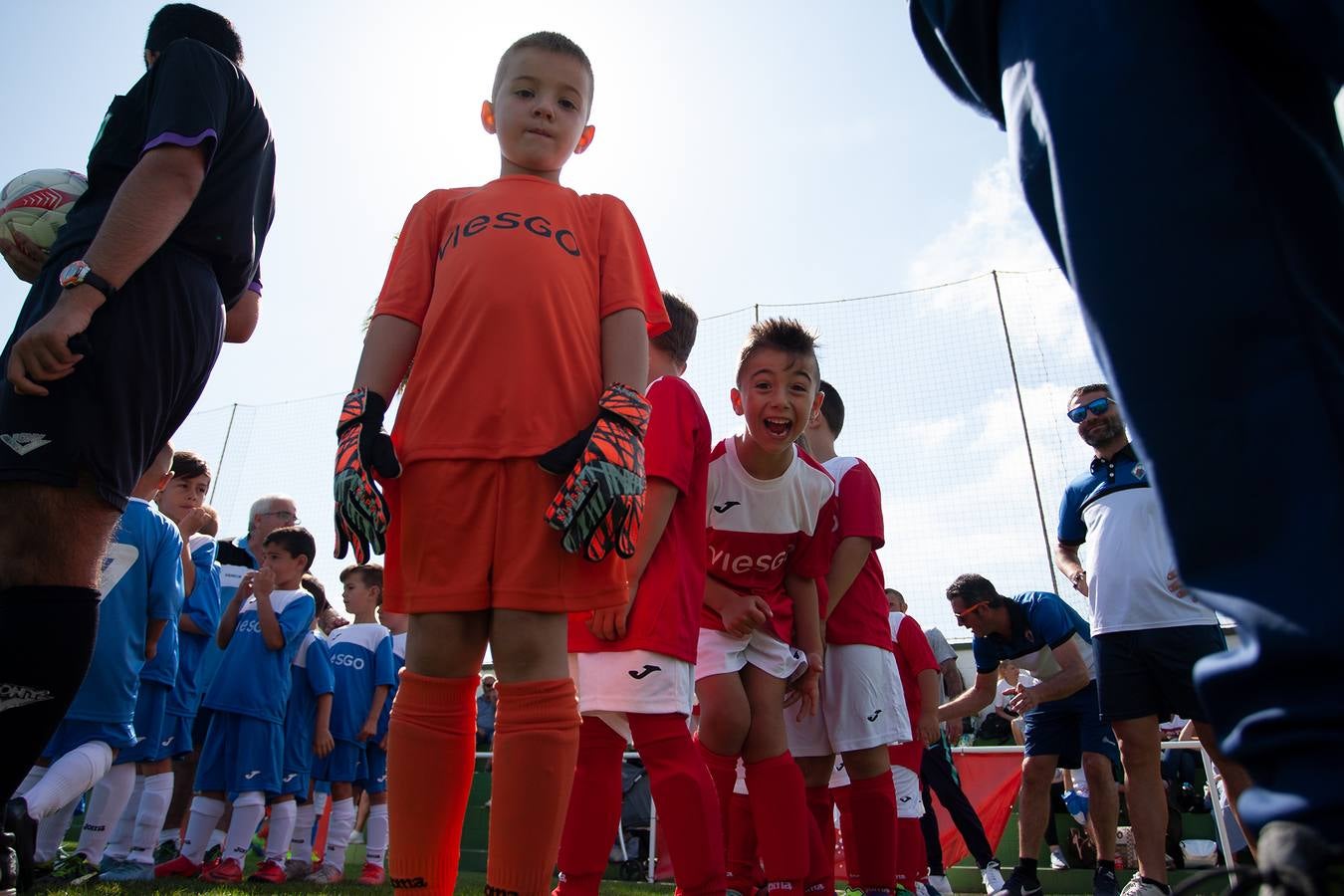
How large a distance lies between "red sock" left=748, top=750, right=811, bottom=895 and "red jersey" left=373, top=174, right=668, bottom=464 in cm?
154

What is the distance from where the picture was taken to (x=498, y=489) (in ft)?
6.51

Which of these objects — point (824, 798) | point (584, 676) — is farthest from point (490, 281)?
point (824, 798)

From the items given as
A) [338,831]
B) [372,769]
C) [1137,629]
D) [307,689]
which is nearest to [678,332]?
[1137,629]

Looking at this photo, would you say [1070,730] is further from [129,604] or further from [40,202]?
[40,202]

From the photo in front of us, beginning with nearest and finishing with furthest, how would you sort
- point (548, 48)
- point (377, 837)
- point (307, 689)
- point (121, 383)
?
point (121, 383), point (548, 48), point (307, 689), point (377, 837)

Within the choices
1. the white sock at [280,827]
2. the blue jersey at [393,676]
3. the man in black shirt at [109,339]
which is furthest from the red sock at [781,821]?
the blue jersey at [393,676]

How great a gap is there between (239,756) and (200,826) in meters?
0.46

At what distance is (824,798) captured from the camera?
4.02m

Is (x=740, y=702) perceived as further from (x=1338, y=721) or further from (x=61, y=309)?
(x=1338, y=721)

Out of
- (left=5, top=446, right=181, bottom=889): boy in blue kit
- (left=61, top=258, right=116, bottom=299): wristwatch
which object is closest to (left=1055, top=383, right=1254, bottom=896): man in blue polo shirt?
(left=61, top=258, right=116, bottom=299): wristwatch

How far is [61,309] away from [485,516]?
99 cm

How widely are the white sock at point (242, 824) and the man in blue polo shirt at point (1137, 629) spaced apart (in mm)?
4628

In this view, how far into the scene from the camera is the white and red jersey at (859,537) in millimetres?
4137

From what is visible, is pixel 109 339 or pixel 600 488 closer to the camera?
pixel 600 488
